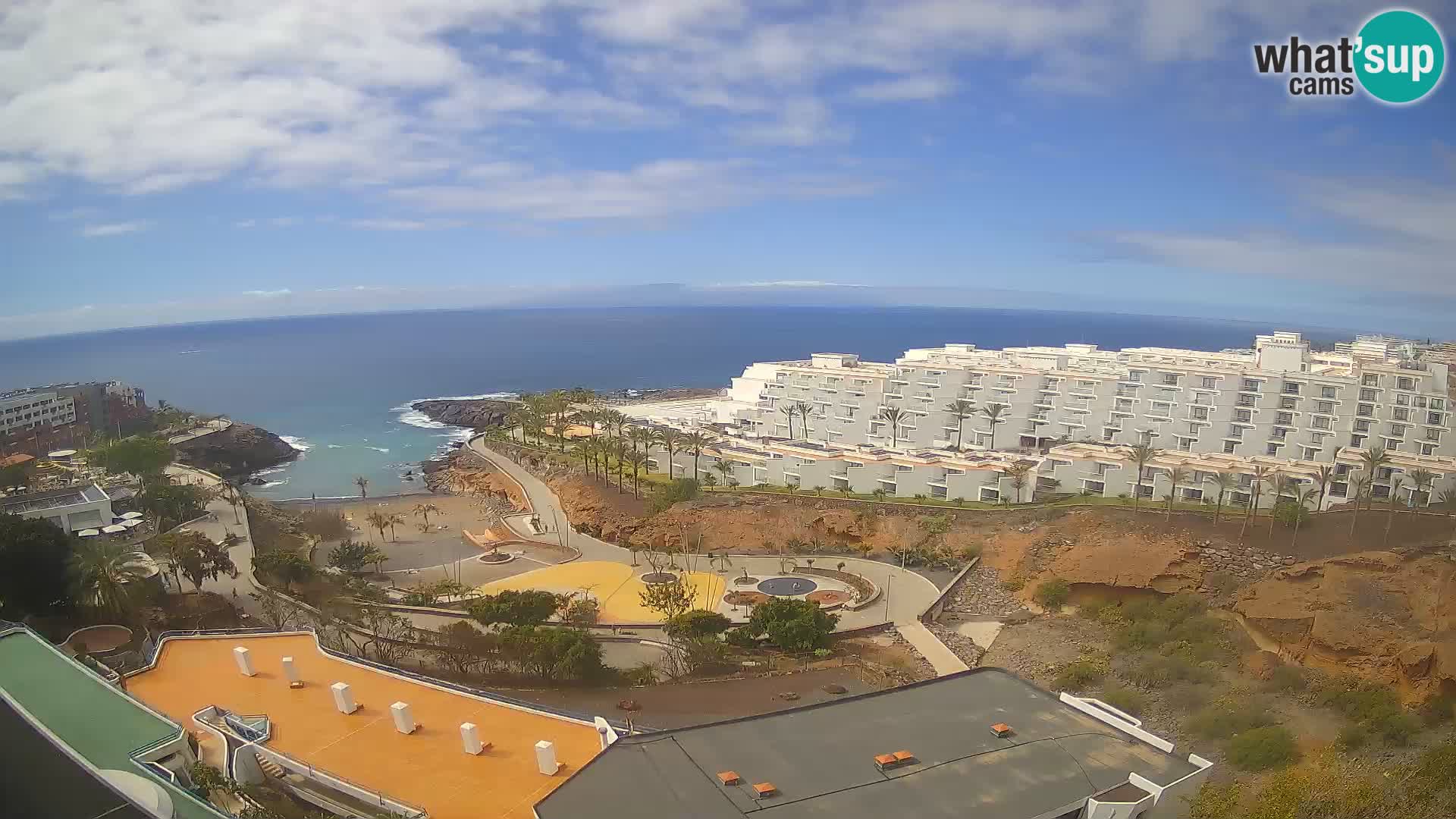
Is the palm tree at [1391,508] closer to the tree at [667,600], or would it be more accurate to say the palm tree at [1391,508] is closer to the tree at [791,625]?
the tree at [791,625]

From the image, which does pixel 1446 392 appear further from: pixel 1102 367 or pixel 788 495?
pixel 788 495

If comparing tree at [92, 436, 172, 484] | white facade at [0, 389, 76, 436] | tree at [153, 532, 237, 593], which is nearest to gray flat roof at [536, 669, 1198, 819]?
tree at [153, 532, 237, 593]

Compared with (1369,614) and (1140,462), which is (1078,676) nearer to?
(1369,614)

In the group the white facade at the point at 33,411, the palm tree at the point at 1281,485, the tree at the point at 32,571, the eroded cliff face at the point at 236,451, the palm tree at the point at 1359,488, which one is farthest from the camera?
the eroded cliff face at the point at 236,451

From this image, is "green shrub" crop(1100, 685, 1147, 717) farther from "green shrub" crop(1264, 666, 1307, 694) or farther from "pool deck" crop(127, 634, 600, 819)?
"pool deck" crop(127, 634, 600, 819)

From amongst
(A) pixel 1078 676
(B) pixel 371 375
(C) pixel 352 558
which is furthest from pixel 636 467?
(B) pixel 371 375

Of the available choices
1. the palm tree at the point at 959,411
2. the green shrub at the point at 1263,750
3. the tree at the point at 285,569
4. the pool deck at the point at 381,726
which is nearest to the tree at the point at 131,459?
the tree at the point at 285,569
